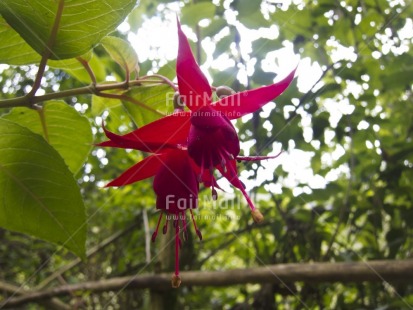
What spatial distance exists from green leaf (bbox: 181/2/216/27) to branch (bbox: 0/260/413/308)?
1.72 feet

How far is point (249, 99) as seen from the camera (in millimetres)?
414

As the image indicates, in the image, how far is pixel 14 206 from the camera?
53cm

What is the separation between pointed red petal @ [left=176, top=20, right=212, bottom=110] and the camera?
0.39 meters

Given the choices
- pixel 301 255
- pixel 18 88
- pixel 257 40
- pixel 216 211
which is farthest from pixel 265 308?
pixel 18 88

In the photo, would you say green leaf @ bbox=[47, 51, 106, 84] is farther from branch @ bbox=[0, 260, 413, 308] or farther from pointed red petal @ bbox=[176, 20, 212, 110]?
branch @ bbox=[0, 260, 413, 308]

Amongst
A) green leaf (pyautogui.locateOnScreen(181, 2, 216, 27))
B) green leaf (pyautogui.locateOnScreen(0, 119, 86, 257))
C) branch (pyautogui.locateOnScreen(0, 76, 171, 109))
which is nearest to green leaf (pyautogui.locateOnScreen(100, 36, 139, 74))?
branch (pyautogui.locateOnScreen(0, 76, 171, 109))

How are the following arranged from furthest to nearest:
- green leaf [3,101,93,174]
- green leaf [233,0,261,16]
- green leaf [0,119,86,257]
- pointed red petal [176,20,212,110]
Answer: green leaf [233,0,261,16] < green leaf [3,101,93,174] < green leaf [0,119,86,257] < pointed red petal [176,20,212,110]

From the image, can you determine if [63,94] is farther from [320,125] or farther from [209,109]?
[320,125]

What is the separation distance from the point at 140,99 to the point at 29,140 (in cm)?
15

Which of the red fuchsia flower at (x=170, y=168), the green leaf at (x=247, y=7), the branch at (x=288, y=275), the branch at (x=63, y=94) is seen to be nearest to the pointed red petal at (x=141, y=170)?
the red fuchsia flower at (x=170, y=168)

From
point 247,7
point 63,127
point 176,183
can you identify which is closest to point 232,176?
point 176,183

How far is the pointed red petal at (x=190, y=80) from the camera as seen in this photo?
385 mm

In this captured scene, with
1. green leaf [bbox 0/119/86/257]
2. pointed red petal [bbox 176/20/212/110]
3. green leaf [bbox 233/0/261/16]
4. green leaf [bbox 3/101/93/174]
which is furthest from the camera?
green leaf [bbox 233/0/261/16]

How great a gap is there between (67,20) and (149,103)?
6.5 inches
